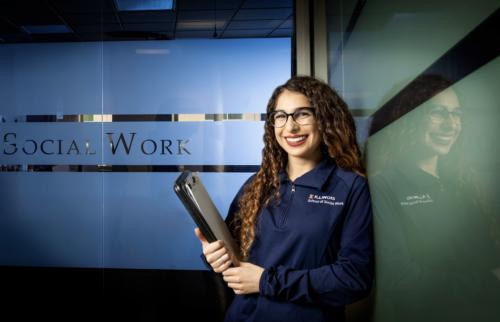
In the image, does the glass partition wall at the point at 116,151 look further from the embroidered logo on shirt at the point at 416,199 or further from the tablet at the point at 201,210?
the embroidered logo on shirt at the point at 416,199

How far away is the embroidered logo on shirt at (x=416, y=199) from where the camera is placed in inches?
32.8

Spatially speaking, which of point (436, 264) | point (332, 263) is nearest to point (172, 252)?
point (332, 263)

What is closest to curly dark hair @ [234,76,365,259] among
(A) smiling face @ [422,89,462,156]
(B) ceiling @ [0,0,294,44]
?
(A) smiling face @ [422,89,462,156]

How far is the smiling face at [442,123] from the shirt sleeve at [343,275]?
475 millimetres

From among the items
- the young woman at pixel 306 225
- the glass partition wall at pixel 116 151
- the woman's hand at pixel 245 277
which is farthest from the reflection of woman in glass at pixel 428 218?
the glass partition wall at pixel 116 151

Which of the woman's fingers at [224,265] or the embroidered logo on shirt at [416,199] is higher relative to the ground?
the embroidered logo on shirt at [416,199]

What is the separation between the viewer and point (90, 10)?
3.57 m

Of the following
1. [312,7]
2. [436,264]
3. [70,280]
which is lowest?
[70,280]

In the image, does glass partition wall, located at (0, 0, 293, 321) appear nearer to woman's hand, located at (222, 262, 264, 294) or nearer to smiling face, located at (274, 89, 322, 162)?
smiling face, located at (274, 89, 322, 162)

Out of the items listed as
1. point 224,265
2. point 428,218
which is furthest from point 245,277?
point 428,218

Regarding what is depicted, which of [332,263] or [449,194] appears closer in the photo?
[449,194]

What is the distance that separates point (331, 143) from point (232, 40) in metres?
2.44

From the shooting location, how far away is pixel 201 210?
119cm

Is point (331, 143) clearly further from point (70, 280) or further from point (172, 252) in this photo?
point (70, 280)
